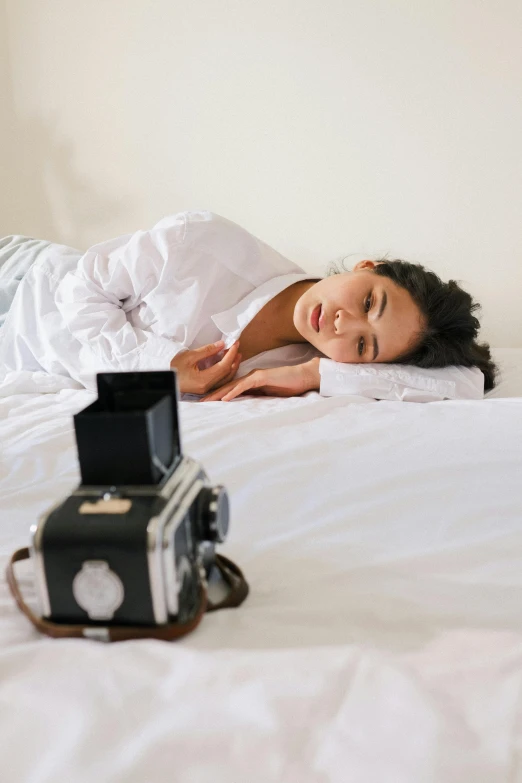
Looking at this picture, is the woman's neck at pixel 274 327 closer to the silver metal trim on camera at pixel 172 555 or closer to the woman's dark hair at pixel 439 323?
the woman's dark hair at pixel 439 323

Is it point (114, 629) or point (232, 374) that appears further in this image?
point (232, 374)

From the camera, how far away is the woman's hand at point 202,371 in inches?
51.8

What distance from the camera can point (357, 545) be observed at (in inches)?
24.1

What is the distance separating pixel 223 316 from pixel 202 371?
140mm

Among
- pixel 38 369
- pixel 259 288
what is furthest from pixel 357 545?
pixel 38 369

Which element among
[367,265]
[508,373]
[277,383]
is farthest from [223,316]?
[508,373]

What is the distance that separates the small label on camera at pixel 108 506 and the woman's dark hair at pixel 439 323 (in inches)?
40.6

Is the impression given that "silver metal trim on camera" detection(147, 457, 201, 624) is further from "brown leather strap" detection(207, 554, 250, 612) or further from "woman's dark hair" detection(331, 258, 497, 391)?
"woman's dark hair" detection(331, 258, 497, 391)

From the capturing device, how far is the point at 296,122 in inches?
81.1

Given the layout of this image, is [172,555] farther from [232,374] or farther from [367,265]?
[367,265]

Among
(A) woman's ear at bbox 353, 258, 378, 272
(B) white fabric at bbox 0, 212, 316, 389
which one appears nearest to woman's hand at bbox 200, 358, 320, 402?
(B) white fabric at bbox 0, 212, 316, 389

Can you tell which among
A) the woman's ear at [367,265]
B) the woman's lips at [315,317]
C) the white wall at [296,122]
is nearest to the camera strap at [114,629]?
the woman's lips at [315,317]

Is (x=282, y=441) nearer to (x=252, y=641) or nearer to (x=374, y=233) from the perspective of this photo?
(x=252, y=641)

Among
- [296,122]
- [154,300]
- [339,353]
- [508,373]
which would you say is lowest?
[508,373]
